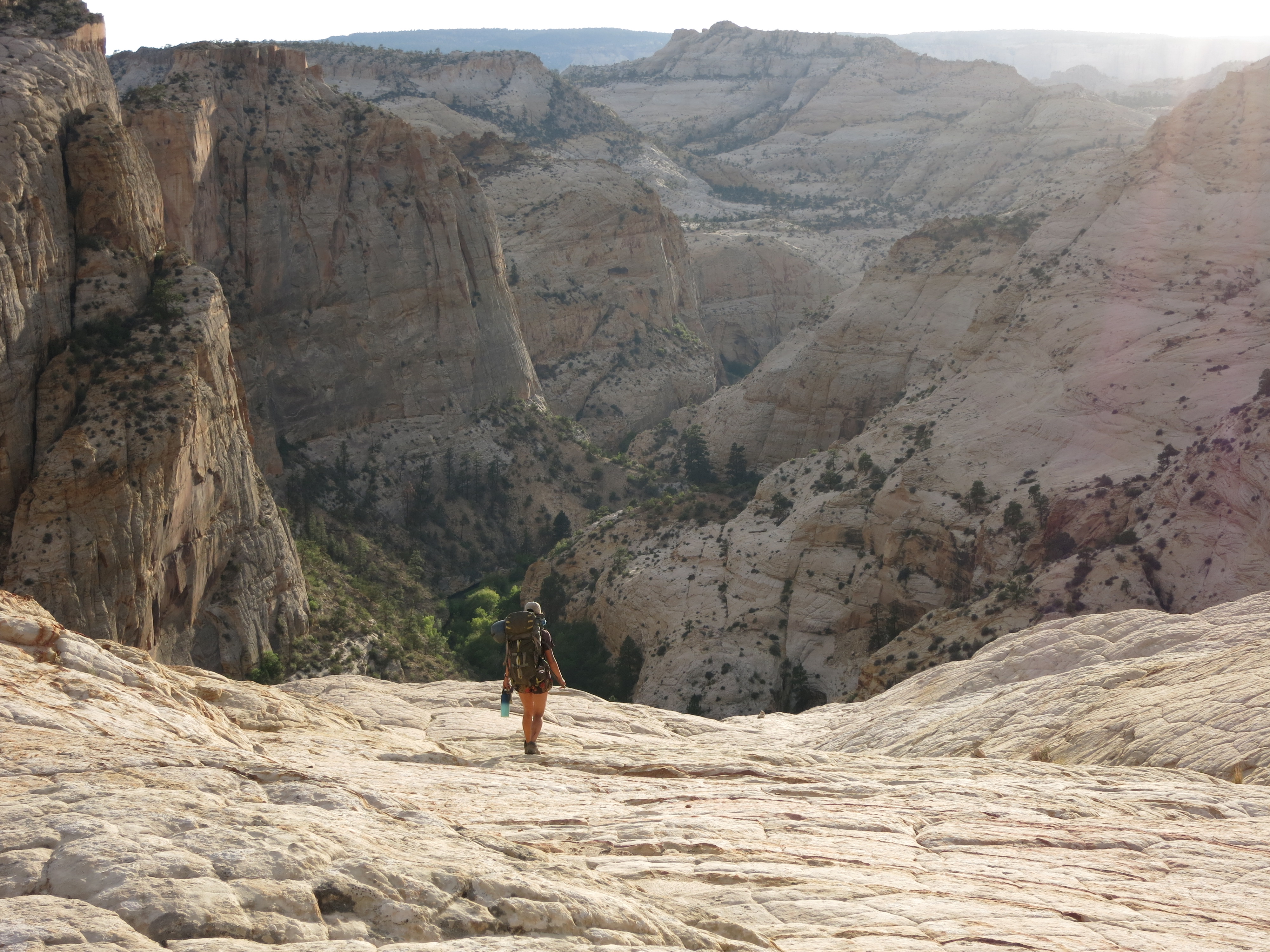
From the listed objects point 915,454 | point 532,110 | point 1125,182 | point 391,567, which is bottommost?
point 391,567

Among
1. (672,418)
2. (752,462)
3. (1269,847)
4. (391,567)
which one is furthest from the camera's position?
(672,418)

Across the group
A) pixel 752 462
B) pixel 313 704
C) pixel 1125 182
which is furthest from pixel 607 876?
pixel 752 462

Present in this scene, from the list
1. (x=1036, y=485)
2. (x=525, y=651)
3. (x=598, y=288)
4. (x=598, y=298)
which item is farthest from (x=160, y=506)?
(x=598, y=288)

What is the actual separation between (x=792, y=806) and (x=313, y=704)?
29.8 ft

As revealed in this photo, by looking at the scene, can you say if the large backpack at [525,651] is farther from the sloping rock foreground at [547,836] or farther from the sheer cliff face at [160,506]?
the sheer cliff face at [160,506]

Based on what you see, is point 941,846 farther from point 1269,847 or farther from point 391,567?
point 391,567

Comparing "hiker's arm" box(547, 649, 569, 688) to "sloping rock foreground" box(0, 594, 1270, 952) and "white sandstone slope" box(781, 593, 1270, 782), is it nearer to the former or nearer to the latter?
"sloping rock foreground" box(0, 594, 1270, 952)

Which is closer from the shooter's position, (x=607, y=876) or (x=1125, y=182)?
(x=607, y=876)

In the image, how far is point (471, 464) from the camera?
7131cm

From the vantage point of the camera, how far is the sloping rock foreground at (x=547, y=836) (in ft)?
26.1

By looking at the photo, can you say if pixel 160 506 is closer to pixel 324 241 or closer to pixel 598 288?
pixel 324 241

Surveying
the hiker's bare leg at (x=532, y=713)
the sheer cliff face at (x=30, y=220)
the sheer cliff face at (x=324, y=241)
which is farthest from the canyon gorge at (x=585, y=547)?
the hiker's bare leg at (x=532, y=713)

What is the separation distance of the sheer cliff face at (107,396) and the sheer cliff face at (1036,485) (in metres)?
19.4

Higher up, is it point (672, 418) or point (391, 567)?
point (672, 418)
